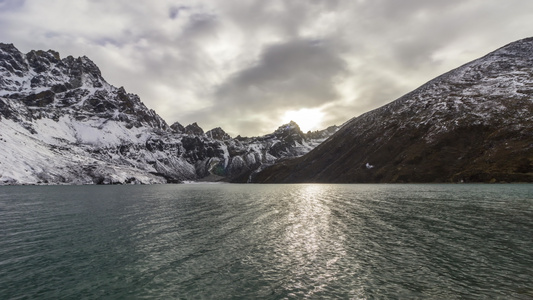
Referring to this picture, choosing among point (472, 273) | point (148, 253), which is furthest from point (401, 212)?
point (148, 253)

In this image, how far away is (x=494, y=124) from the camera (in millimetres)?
184125

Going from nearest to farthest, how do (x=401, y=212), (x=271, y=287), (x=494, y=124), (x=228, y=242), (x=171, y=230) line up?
(x=271, y=287) → (x=228, y=242) → (x=171, y=230) → (x=401, y=212) → (x=494, y=124)

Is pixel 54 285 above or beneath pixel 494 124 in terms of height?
beneath

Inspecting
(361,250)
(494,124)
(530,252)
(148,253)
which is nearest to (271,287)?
(361,250)

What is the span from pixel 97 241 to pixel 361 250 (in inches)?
1196

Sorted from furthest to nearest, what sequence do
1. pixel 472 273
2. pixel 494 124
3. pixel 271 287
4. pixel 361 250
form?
pixel 494 124
pixel 361 250
pixel 472 273
pixel 271 287

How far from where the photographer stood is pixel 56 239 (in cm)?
3481

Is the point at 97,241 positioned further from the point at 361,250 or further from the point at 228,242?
the point at 361,250

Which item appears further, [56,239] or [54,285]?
[56,239]

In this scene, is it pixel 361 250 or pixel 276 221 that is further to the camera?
pixel 276 221

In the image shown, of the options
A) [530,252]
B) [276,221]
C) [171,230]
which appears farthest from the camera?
[276,221]

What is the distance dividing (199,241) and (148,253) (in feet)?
20.8

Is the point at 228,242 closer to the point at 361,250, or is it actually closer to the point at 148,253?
the point at 148,253

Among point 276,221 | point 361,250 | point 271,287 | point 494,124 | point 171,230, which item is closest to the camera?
point 271,287
